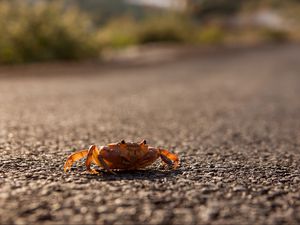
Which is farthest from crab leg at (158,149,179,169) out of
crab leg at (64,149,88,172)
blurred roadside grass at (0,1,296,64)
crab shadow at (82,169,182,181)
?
blurred roadside grass at (0,1,296,64)

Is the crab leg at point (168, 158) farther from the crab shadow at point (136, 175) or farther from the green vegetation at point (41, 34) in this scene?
the green vegetation at point (41, 34)

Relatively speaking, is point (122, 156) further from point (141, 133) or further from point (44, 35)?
point (44, 35)

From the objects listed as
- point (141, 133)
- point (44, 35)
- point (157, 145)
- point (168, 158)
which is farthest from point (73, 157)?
point (44, 35)

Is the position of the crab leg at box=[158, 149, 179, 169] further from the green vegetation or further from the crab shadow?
the green vegetation

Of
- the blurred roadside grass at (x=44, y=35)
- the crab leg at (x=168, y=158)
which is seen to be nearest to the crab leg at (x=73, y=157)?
the crab leg at (x=168, y=158)

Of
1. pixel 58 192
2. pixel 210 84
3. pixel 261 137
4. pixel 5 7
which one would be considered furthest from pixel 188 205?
pixel 5 7

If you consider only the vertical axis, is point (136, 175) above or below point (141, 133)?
below

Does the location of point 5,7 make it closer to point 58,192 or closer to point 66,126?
point 66,126

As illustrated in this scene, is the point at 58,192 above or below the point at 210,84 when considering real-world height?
below
